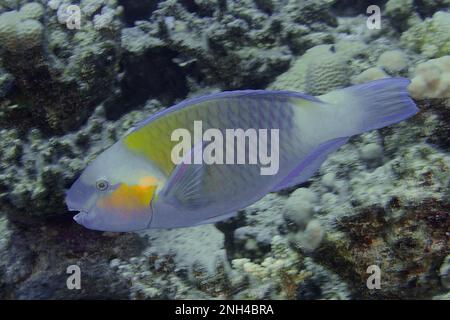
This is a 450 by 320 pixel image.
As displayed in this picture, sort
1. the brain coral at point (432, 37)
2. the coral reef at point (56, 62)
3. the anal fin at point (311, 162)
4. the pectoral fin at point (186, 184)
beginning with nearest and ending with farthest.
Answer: the pectoral fin at point (186, 184) < the anal fin at point (311, 162) < the coral reef at point (56, 62) < the brain coral at point (432, 37)

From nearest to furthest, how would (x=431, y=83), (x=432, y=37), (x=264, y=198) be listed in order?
(x=431, y=83) → (x=264, y=198) → (x=432, y=37)

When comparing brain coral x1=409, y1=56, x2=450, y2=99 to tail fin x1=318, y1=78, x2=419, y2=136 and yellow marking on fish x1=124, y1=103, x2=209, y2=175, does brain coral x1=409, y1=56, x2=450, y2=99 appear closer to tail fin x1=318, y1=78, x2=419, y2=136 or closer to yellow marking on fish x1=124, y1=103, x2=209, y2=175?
tail fin x1=318, y1=78, x2=419, y2=136

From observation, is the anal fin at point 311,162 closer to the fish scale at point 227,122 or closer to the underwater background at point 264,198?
the fish scale at point 227,122

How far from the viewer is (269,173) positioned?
1688mm

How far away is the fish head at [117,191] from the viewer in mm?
1604

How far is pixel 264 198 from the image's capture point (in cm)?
300

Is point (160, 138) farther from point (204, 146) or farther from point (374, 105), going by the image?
point (374, 105)

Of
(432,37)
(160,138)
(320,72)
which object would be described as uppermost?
(160,138)

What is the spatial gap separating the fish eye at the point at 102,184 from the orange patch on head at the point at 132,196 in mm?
34

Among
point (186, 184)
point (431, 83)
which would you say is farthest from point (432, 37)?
point (186, 184)

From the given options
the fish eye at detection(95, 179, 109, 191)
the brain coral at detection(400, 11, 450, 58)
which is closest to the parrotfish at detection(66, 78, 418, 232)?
the fish eye at detection(95, 179, 109, 191)

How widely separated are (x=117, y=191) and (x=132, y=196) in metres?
0.06

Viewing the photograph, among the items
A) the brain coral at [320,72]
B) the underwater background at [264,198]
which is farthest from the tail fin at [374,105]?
the brain coral at [320,72]
